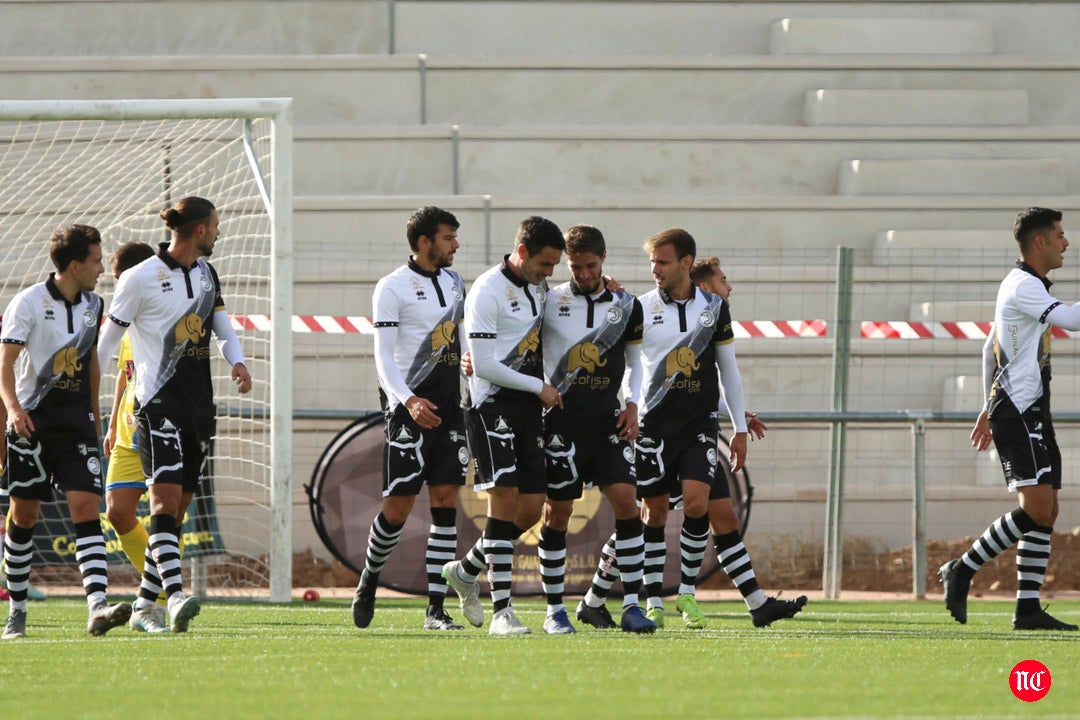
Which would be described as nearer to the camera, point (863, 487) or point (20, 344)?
point (20, 344)

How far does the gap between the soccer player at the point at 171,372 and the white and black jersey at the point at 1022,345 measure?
396 cm

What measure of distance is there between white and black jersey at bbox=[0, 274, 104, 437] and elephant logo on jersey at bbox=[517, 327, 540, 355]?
2257 mm

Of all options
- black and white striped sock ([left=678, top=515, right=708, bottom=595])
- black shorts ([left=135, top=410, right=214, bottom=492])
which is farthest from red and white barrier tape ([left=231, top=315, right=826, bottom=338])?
black shorts ([left=135, top=410, right=214, bottom=492])

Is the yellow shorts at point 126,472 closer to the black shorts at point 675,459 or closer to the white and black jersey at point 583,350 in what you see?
the white and black jersey at point 583,350

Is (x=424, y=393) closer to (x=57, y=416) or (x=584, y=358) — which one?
(x=584, y=358)

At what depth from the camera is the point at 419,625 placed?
912 centimetres

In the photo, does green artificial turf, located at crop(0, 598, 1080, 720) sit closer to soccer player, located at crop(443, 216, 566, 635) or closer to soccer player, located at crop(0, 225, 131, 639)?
soccer player, located at crop(0, 225, 131, 639)

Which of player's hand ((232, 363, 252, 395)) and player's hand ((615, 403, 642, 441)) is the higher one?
player's hand ((232, 363, 252, 395))

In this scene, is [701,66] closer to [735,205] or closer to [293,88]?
[735,205]

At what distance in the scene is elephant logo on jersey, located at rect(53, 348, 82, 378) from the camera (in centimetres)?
848

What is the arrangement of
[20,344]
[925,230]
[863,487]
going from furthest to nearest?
1. [925,230]
2. [863,487]
3. [20,344]

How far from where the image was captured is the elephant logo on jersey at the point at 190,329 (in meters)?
8.21

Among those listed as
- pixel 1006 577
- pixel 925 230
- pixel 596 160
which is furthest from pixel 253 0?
pixel 1006 577

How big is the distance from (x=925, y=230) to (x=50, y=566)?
8287mm
